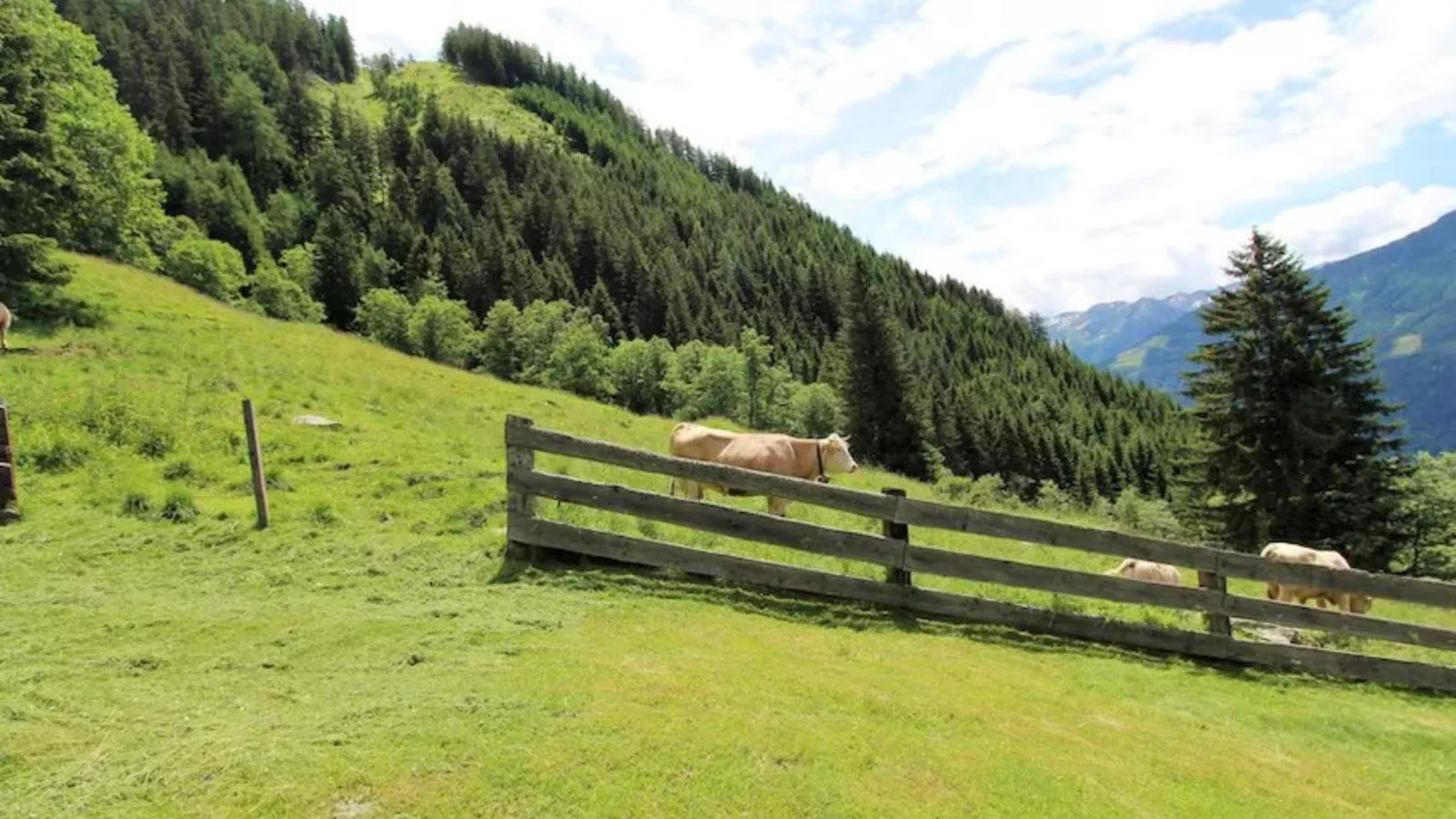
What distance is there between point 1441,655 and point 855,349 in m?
44.9

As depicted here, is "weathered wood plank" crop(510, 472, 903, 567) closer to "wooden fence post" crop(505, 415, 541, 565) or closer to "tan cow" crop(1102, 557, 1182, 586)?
"wooden fence post" crop(505, 415, 541, 565)

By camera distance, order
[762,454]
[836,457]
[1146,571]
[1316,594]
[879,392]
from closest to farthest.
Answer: [1316,594], [1146,571], [762,454], [836,457], [879,392]

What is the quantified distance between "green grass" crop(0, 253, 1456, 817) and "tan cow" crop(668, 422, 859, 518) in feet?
10.2

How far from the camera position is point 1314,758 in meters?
7.01

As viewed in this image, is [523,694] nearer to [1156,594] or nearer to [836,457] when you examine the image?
[1156,594]

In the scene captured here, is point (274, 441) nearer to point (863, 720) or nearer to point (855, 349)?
point (863, 720)

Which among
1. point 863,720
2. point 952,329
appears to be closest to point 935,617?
point 863,720

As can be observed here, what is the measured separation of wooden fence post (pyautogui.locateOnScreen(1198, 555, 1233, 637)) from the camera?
1010cm

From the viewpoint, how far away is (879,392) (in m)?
56.2

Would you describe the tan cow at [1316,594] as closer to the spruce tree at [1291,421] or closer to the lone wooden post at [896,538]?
the lone wooden post at [896,538]

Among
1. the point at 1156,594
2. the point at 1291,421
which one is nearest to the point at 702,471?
the point at 1156,594

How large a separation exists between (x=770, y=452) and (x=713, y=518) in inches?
201

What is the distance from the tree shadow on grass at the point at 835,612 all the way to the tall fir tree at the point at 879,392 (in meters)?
45.1

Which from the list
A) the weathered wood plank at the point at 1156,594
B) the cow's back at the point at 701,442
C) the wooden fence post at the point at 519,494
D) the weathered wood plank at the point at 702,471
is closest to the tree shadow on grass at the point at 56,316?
the cow's back at the point at 701,442
